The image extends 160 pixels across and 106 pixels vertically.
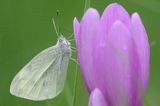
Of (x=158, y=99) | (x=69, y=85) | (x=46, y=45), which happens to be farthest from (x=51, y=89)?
(x=46, y=45)

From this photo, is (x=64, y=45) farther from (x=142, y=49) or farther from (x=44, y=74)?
(x=142, y=49)

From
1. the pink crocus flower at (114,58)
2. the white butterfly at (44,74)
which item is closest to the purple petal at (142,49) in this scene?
the pink crocus flower at (114,58)

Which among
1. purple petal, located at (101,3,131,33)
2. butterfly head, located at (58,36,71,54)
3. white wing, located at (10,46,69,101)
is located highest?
purple petal, located at (101,3,131,33)

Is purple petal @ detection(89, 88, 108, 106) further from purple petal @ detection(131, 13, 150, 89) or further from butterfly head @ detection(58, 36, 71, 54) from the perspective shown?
butterfly head @ detection(58, 36, 71, 54)

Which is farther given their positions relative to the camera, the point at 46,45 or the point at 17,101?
the point at 46,45

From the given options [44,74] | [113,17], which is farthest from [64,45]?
[113,17]

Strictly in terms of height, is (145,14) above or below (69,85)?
above

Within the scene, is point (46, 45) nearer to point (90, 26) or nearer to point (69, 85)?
point (69, 85)

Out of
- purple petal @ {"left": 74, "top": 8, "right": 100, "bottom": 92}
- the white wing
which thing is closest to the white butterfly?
the white wing
